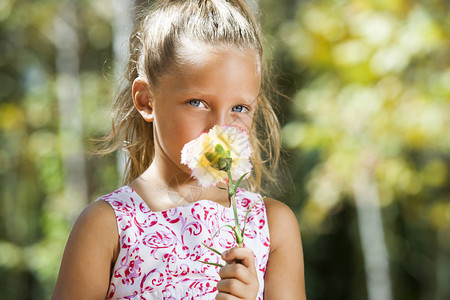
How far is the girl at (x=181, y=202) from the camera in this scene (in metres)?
1.52

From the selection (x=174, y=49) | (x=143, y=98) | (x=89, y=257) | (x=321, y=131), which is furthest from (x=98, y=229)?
(x=321, y=131)

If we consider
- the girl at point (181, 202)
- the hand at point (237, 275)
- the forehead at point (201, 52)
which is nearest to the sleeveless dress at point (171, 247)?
the girl at point (181, 202)

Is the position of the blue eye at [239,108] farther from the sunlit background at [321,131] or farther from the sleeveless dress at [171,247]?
the sunlit background at [321,131]

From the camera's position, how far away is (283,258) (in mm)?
1679

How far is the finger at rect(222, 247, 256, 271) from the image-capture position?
1284 mm

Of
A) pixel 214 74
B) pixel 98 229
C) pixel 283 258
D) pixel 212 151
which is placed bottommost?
pixel 283 258

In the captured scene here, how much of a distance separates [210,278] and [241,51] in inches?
22.3

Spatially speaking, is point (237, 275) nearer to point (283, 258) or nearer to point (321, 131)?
point (283, 258)

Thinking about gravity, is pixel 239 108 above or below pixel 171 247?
above

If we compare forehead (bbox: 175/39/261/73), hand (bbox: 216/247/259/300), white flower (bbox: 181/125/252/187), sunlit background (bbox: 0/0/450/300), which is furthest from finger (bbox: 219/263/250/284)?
sunlit background (bbox: 0/0/450/300)

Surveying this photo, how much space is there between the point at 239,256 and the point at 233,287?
64 millimetres

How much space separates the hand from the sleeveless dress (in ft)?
0.78

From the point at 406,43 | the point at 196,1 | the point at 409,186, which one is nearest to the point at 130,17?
the point at 196,1

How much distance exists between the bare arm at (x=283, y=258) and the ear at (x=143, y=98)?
404mm
